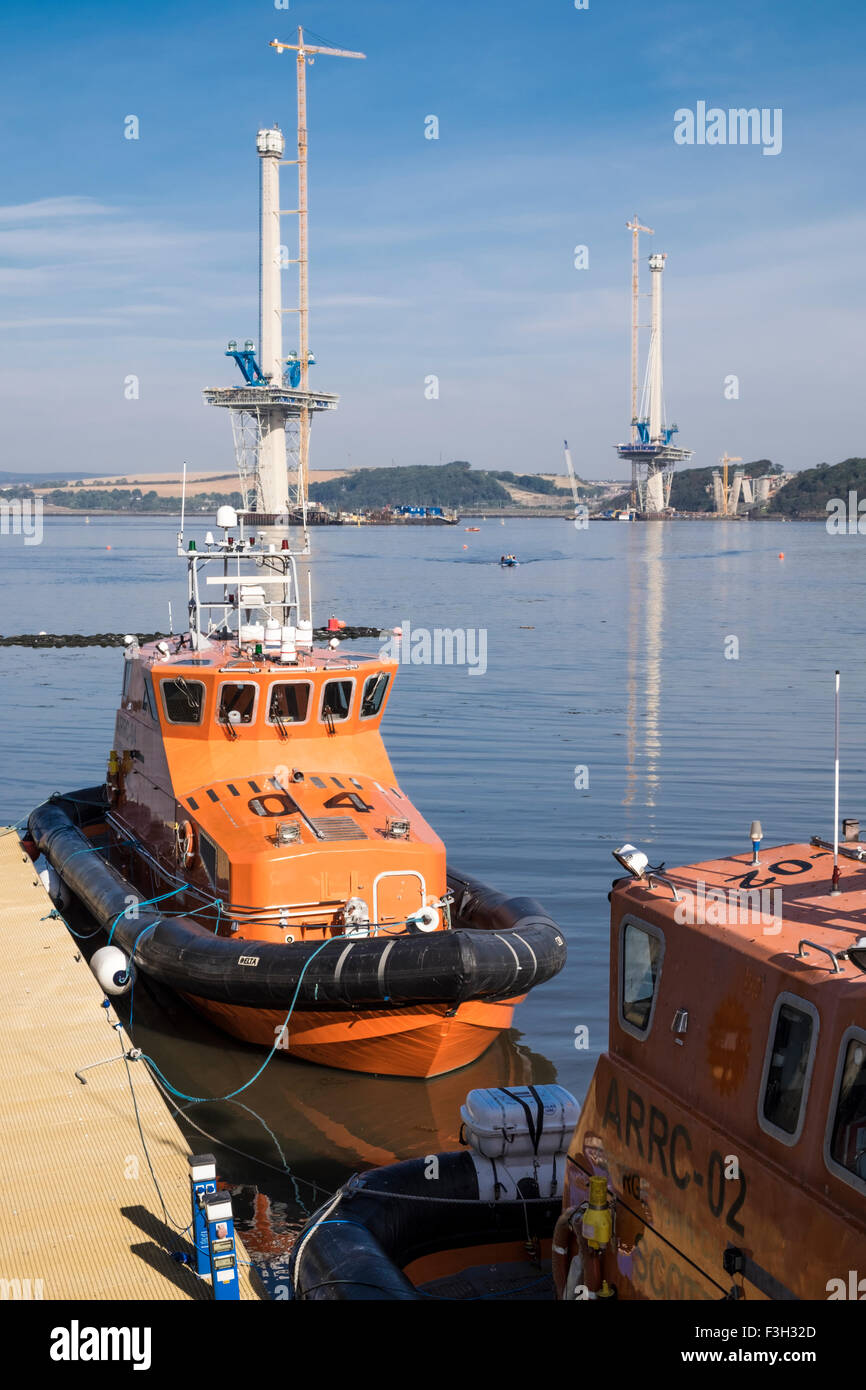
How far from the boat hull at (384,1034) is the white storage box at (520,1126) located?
253 centimetres

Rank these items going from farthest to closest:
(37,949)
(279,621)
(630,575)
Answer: (630,575)
(279,621)
(37,949)

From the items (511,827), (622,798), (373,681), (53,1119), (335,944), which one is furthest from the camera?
(622,798)

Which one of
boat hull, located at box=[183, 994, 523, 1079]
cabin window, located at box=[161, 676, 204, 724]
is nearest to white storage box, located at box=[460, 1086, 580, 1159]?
boat hull, located at box=[183, 994, 523, 1079]

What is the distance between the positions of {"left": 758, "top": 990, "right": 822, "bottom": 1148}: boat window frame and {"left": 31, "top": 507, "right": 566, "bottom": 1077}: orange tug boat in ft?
17.7

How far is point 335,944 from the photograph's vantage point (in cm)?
1022

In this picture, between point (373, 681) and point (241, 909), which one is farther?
point (373, 681)

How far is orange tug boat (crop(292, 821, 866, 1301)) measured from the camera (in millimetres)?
4238

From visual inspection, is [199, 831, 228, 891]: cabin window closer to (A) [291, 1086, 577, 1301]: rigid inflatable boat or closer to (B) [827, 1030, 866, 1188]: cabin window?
(A) [291, 1086, 577, 1301]: rigid inflatable boat

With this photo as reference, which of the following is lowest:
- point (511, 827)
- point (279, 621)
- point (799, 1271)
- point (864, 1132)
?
point (511, 827)

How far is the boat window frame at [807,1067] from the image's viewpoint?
4.32 meters

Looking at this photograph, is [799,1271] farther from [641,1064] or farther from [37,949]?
[37,949]

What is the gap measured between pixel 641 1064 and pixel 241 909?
19.8 feet
